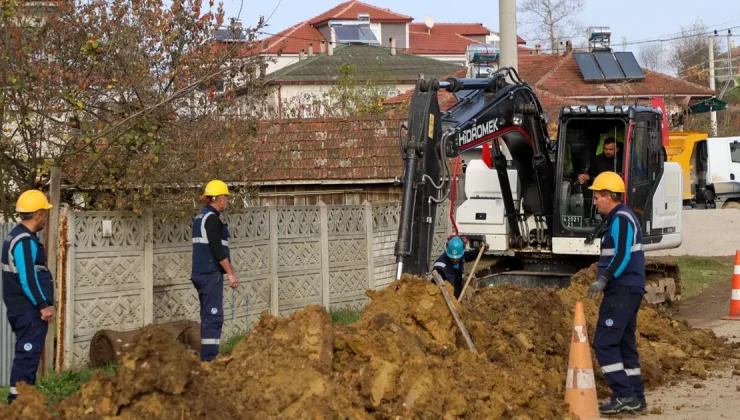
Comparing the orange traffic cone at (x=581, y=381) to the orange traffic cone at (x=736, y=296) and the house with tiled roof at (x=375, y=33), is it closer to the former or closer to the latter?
the orange traffic cone at (x=736, y=296)

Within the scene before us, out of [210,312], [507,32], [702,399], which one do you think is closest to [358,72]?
[507,32]

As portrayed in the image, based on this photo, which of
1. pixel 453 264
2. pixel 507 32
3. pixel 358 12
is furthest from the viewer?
pixel 358 12

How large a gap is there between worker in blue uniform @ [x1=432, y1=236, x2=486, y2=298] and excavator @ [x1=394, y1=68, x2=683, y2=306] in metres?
0.91

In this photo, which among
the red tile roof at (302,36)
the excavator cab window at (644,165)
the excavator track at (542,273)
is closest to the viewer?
the excavator cab window at (644,165)

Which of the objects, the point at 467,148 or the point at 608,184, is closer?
the point at 608,184

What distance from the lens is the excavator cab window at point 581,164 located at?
1493cm

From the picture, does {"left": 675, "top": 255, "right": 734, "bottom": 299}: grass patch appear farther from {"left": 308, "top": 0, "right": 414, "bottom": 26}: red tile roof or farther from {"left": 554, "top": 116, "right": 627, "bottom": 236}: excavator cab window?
{"left": 308, "top": 0, "right": 414, "bottom": 26}: red tile roof

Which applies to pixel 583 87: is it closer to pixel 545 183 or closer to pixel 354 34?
pixel 545 183

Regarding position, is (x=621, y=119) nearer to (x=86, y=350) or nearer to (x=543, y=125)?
(x=543, y=125)

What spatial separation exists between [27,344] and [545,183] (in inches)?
332

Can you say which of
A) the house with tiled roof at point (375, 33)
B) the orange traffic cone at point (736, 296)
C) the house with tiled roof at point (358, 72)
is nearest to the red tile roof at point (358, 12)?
the house with tiled roof at point (375, 33)

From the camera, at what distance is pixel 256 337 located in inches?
333

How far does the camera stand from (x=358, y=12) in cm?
7388

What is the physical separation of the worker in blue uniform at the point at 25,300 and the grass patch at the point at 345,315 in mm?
6423
